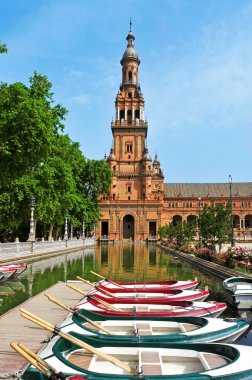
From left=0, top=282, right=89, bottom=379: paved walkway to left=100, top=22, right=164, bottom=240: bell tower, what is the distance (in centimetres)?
7771

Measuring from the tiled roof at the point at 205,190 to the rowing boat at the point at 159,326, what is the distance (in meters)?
105

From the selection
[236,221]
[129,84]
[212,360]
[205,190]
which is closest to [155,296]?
[212,360]

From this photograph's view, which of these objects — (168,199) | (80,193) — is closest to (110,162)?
(168,199)

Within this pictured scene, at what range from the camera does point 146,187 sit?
9331cm

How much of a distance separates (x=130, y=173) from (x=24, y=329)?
8595cm

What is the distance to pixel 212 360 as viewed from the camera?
6227 mm

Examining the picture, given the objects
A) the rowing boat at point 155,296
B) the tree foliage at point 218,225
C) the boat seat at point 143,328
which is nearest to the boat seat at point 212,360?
the boat seat at point 143,328

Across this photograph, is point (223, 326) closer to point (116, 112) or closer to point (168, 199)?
point (116, 112)

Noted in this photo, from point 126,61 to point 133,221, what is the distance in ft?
144

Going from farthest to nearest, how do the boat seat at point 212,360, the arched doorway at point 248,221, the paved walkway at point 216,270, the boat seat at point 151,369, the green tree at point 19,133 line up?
the arched doorway at point 248,221 → the green tree at point 19,133 → the paved walkway at point 216,270 → the boat seat at point 212,360 → the boat seat at point 151,369

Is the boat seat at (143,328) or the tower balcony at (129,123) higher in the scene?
Result: the tower balcony at (129,123)

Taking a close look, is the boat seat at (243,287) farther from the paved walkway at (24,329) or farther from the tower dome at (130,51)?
the tower dome at (130,51)

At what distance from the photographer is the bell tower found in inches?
3612

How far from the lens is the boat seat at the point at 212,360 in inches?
237
